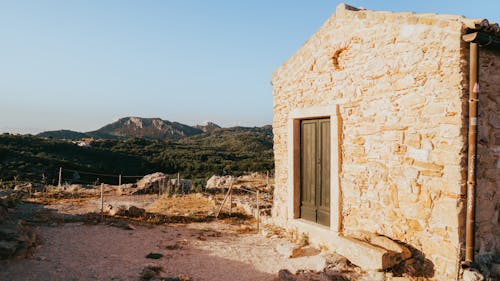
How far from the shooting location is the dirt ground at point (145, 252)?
17.3ft

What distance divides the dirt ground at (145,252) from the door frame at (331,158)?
2.53 feet

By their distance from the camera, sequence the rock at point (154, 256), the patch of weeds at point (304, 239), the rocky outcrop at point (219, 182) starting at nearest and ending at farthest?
the rock at point (154, 256), the patch of weeds at point (304, 239), the rocky outcrop at point (219, 182)

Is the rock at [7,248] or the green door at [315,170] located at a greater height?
the green door at [315,170]

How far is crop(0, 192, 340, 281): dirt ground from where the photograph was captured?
5.26 m

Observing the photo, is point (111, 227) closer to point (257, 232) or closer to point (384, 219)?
point (257, 232)

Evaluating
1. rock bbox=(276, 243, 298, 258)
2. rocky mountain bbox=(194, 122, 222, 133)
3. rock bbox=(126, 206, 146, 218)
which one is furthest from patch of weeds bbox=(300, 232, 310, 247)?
rocky mountain bbox=(194, 122, 222, 133)

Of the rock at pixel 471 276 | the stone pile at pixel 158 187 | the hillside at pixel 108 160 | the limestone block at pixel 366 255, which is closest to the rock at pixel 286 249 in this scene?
the limestone block at pixel 366 255

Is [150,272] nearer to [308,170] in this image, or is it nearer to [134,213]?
[308,170]

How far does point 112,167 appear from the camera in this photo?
28.9 m

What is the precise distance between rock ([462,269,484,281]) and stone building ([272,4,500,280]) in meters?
0.08

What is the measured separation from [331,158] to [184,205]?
7.27m

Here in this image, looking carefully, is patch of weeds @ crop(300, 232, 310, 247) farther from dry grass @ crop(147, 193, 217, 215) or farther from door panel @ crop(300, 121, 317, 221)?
dry grass @ crop(147, 193, 217, 215)

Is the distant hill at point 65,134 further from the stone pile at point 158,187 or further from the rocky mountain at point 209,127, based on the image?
the stone pile at point 158,187

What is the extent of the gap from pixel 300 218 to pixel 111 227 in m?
4.76
